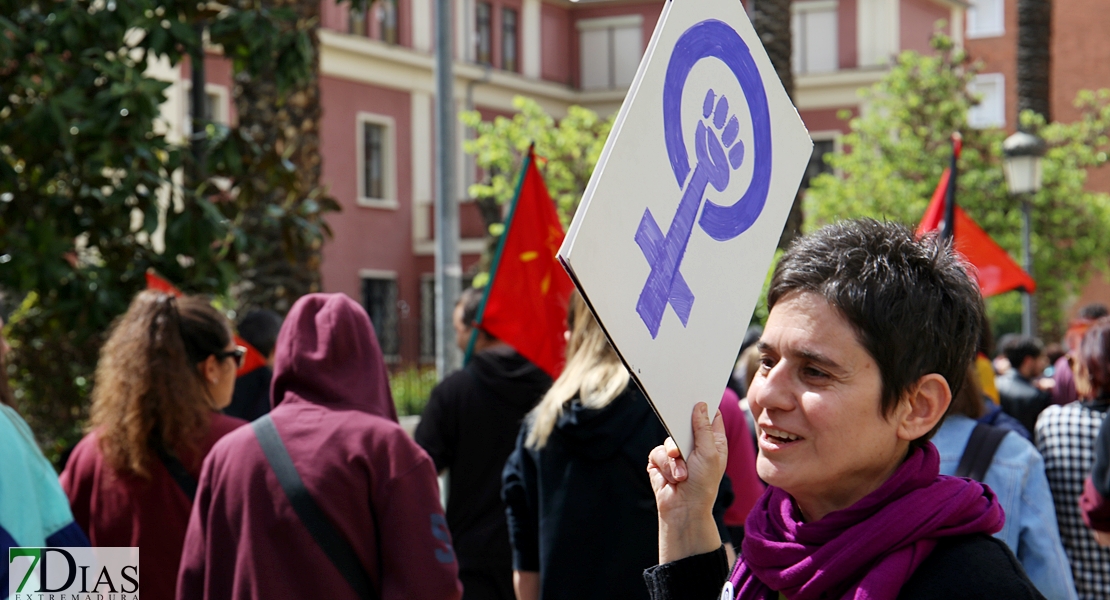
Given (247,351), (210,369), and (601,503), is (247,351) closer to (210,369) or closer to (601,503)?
(210,369)

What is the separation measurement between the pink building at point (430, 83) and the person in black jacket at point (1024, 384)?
15.2 metres

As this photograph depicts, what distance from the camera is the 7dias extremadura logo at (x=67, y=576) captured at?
2.80 meters

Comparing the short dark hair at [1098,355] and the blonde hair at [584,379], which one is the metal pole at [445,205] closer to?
the short dark hair at [1098,355]

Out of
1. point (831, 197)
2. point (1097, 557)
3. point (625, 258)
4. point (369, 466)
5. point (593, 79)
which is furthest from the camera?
point (593, 79)

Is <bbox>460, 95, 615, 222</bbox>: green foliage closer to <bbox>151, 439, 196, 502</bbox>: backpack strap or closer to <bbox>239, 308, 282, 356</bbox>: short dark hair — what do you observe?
<bbox>239, 308, 282, 356</bbox>: short dark hair

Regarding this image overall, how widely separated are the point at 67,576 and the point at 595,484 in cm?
138

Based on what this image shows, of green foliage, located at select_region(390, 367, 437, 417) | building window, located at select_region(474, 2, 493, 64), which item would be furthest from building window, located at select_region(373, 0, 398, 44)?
green foliage, located at select_region(390, 367, 437, 417)

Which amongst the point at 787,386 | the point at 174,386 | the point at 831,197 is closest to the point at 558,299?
the point at 174,386

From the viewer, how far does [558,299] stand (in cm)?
571

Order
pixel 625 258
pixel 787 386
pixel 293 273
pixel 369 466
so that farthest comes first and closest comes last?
pixel 293 273 → pixel 369 466 → pixel 787 386 → pixel 625 258

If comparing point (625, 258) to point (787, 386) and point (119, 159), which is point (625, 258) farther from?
point (119, 159)

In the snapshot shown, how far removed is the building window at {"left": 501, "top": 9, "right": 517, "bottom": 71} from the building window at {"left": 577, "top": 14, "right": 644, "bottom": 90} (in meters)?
2.83

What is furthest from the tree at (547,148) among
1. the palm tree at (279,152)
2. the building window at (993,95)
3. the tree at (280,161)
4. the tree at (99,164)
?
the building window at (993,95)

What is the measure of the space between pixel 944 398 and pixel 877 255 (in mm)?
246
